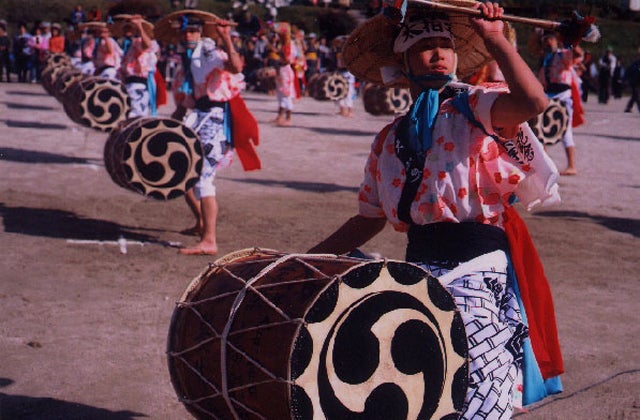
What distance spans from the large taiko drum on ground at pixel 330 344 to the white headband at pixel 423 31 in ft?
2.79

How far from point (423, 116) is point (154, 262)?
13.7 ft

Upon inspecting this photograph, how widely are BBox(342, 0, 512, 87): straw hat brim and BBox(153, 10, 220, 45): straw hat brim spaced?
3980 mm

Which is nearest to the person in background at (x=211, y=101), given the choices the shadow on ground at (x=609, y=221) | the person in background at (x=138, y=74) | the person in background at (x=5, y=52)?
the shadow on ground at (x=609, y=221)

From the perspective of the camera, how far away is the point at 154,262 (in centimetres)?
684

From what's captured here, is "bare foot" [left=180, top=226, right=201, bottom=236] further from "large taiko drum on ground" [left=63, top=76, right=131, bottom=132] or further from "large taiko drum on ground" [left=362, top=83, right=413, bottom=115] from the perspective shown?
"large taiko drum on ground" [left=362, top=83, right=413, bottom=115]

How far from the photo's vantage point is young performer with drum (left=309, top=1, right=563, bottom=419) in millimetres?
2811

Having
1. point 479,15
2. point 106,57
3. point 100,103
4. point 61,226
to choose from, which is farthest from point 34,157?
point 479,15

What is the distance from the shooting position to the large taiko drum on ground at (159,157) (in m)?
7.05

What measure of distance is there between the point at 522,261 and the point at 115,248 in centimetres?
473

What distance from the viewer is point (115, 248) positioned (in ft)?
23.8

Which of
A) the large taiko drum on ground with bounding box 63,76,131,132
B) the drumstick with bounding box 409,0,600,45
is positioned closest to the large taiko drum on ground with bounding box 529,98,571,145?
the large taiko drum on ground with bounding box 63,76,131,132

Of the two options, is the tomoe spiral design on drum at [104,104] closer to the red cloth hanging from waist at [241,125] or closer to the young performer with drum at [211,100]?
the young performer with drum at [211,100]

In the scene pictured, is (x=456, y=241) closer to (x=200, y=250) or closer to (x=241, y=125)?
(x=200, y=250)

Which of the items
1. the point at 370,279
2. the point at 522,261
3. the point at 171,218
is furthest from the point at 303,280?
the point at 171,218
